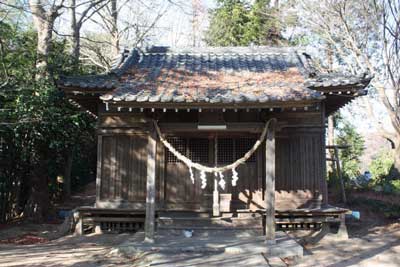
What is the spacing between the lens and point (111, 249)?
7.84m

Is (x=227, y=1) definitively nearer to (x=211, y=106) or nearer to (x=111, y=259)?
(x=211, y=106)

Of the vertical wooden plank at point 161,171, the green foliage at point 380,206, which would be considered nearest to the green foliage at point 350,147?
the green foliage at point 380,206

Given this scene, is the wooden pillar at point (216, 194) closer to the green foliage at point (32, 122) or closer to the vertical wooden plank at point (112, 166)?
the vertical wooden plank at point (112, 166)

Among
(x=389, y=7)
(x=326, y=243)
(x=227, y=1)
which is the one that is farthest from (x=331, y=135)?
(x=326, y=243)

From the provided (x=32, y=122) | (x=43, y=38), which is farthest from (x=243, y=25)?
(x=32, y=122)

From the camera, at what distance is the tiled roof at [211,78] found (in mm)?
7504

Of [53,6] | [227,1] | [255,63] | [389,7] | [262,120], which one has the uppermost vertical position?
[227,1]

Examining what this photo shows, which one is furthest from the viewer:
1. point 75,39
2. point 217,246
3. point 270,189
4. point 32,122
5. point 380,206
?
point 75,39

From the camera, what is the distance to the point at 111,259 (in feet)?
23.7

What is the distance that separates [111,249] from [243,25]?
1944 centimetres

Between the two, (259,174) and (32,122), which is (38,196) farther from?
(259,174)

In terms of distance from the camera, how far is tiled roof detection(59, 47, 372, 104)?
750 centimetres

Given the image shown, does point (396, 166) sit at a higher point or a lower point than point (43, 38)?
lower

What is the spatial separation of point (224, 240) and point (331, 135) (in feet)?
52.8
